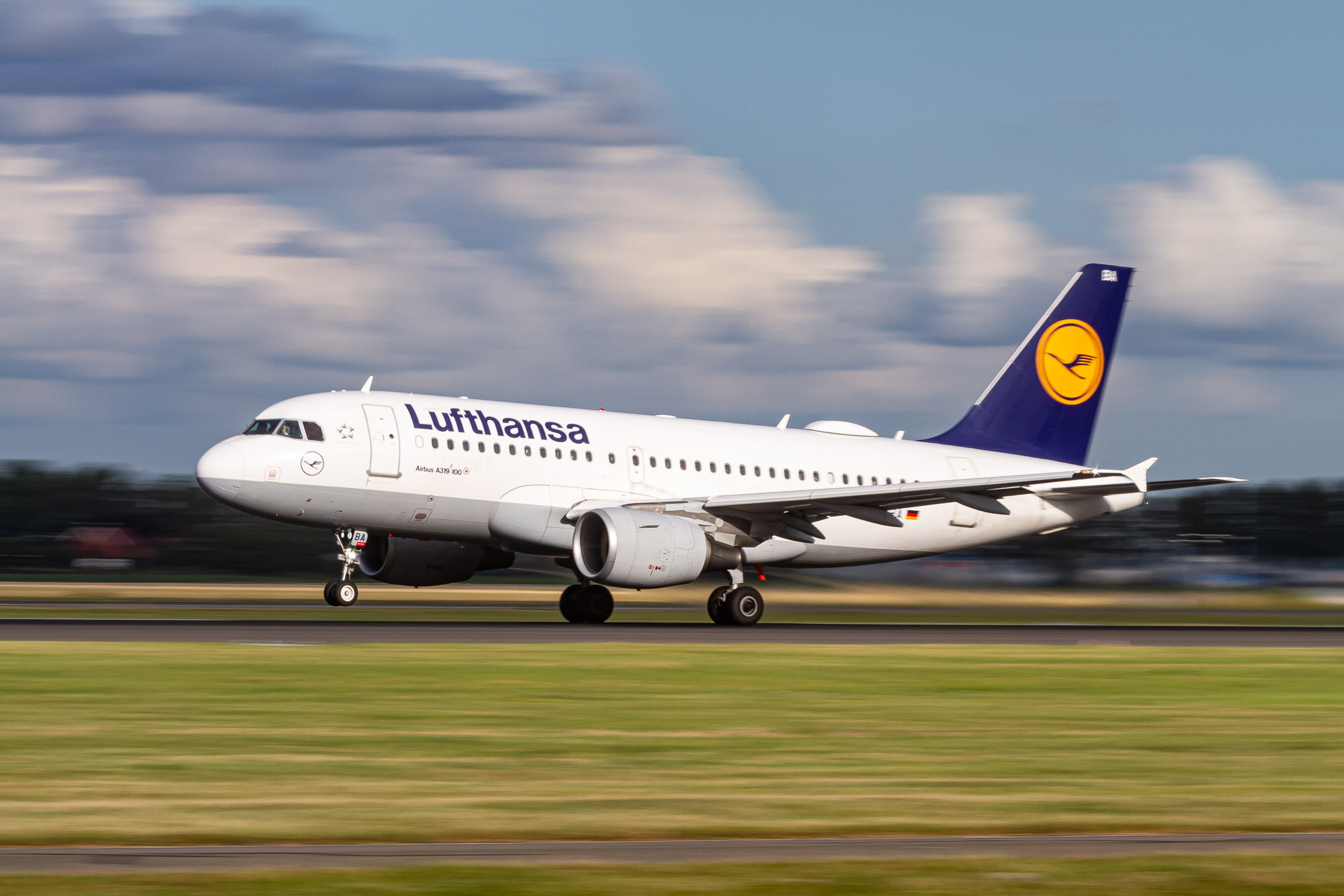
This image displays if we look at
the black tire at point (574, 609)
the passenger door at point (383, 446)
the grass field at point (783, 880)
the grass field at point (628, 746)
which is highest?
the passenger door at point (383, 446)

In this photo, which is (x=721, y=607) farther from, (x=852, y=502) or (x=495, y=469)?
(x=495, y=469)

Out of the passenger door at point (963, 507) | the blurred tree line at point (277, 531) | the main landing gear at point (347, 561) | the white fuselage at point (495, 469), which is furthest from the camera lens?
the blurred tree line at point (277, 531)

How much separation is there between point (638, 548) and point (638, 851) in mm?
20664

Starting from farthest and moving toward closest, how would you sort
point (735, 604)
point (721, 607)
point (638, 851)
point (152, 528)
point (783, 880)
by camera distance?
point (152, 528) → point (721, 607) → point (735, 604) → point (638, 851) → point (783, 880)

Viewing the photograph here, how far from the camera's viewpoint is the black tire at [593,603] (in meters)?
32.8

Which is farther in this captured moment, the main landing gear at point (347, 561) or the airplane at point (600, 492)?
the main landing gear at point (347, 561)

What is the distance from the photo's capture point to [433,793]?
1073 cm

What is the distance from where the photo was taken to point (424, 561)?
34.4m

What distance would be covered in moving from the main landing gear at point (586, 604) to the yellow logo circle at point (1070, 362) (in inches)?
557

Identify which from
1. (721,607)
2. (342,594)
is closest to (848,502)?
(721,607)

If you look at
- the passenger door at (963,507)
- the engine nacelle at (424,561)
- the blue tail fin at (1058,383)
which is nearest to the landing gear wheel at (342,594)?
the engine nacelle at (424,561)

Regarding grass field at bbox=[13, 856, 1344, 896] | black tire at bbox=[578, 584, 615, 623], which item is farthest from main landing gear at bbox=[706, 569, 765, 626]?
grass field at bbox=[13, 856, 1344, 896]

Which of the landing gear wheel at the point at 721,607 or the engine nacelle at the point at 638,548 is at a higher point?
the engine nacelle at the point at 638,548

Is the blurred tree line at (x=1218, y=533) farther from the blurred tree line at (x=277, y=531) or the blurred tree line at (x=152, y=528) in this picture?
the blurred tree line at (x=152, y=528)
